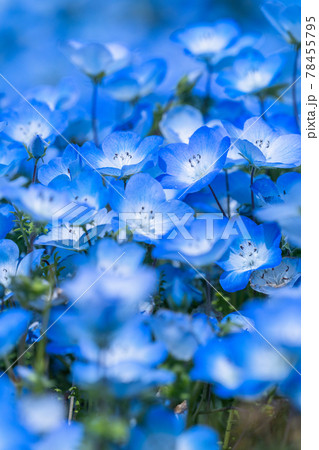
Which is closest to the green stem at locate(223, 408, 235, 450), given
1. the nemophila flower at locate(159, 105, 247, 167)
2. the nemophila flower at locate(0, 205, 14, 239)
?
the nemophila flower at locate(0, 205, 14, 239)

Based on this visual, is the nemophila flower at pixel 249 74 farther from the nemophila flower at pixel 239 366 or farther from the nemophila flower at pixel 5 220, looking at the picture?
the nemophila flower at pixel 239 366

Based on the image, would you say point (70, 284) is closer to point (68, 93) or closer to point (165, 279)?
point (165, 279)

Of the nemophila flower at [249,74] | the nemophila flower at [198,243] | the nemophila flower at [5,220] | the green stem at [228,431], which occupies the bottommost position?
the green stem at [228,431]

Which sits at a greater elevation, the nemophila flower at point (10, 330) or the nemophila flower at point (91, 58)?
the nemophila flower at point (91, 58)

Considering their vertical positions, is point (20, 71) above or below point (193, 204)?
below

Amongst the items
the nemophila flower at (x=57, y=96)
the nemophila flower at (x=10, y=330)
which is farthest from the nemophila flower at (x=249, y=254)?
the nemophila flower at (x=57, y=96)
